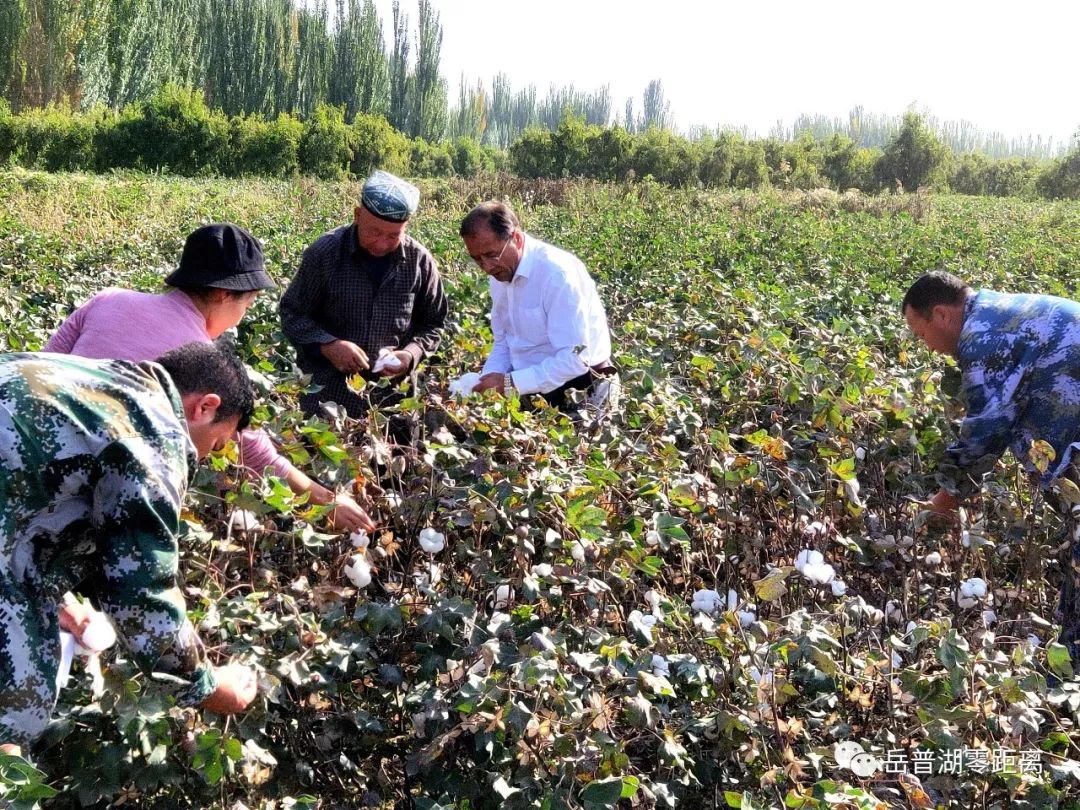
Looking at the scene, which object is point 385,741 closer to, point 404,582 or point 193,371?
point 404,582

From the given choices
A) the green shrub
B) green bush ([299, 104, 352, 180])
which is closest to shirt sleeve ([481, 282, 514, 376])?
the green shrub

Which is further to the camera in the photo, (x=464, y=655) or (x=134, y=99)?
(x=134, y=99)

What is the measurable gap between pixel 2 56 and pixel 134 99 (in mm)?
5640

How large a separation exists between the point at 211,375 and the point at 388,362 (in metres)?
1.92

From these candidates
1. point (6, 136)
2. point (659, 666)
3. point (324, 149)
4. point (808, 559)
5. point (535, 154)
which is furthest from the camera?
point (324, 149)

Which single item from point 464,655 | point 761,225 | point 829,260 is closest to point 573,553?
point 464,655

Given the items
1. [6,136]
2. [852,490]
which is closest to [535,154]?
[6,136]

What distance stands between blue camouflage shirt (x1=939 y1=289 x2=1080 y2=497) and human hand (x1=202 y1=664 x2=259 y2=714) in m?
2.27

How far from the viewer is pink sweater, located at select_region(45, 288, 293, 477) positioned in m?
2.22

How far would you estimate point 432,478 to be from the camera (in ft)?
7.84

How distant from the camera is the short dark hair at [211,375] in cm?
165

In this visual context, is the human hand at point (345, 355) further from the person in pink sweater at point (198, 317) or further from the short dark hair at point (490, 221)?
the person in pink sweater at point (198, 317)

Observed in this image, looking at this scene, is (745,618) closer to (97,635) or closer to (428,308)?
(97,635)

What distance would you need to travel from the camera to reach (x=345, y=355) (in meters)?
3.61
